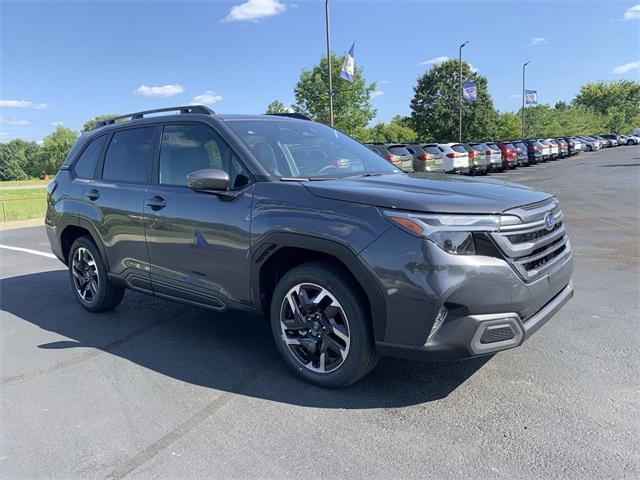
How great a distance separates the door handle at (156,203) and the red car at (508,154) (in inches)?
1097

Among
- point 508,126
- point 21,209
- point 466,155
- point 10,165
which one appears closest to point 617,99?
point 508,126

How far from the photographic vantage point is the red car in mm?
29422

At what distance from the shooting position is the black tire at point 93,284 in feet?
16.7

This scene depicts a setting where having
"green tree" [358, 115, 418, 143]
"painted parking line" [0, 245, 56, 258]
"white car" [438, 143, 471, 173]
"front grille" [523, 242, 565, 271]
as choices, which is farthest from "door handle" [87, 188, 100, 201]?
"green tree" [358, 115, 418, 143]

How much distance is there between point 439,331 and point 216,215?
1808 millimetres

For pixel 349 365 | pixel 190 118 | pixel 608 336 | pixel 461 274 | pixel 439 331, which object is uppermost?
pixel 190 118

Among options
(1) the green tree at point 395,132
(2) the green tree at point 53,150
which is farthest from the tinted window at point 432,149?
(2) the green tree at point 53,150

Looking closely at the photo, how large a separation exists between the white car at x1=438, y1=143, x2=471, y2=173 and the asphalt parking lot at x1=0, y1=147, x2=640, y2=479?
1907 cm

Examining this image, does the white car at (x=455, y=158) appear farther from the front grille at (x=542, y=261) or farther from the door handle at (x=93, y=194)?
the front grille at (x=542, y=261)

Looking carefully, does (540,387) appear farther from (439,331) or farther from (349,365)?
(349,365)

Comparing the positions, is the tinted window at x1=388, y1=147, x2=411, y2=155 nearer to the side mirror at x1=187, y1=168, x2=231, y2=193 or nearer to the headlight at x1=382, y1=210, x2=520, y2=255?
the side mirror at x1=187, y1=168, x2=231, y2=193

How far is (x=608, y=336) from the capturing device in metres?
4.10

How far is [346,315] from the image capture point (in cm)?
317

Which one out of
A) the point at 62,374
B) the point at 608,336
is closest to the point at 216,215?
the point at 62,374
